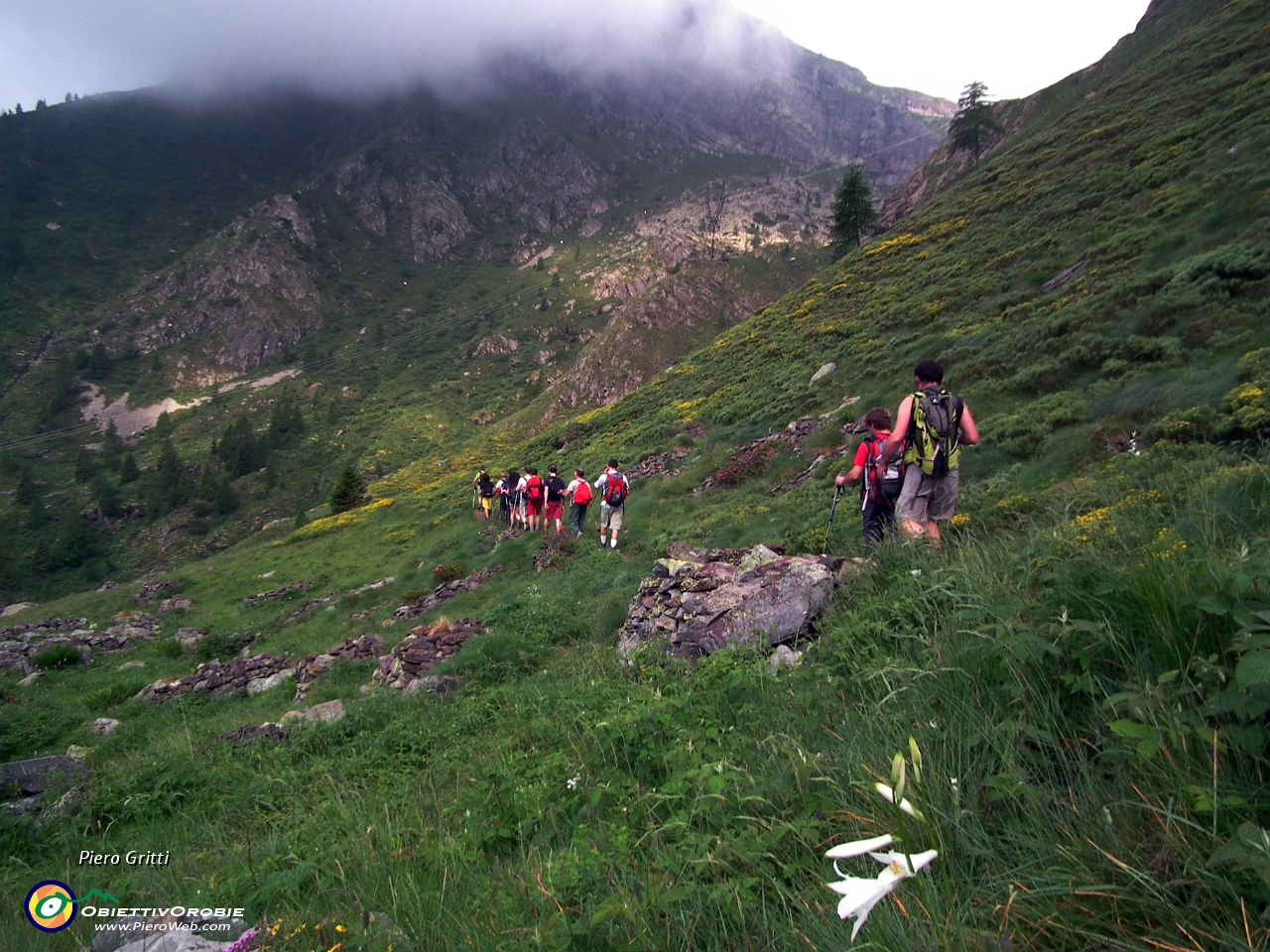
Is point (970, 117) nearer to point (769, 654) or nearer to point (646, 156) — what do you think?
point (769, 654)

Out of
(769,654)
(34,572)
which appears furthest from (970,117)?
(34,572)

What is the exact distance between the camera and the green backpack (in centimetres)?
508

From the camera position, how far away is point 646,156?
18625cm

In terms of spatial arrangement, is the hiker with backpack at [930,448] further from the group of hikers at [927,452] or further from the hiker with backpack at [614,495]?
the hiker with backpack at [614,495]

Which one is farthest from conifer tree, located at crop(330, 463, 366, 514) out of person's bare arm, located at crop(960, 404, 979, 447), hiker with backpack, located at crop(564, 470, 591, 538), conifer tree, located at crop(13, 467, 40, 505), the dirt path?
the dirt path

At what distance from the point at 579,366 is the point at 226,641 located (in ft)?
165

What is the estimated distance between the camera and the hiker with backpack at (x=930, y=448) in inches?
200

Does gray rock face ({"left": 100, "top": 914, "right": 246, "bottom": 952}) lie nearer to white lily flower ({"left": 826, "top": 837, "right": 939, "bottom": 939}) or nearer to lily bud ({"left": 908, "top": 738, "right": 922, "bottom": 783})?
white lily flower ({"left": 826, "top": 837, "right": 939, "bottom": 939})

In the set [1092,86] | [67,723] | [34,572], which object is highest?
[1092,86]

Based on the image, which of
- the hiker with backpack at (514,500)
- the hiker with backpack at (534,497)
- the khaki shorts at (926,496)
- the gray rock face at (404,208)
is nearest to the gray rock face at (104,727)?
the hiker with backpack at (534,497)

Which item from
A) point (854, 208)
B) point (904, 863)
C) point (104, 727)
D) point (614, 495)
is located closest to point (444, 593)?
point (614, 495)

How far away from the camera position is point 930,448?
5.07 meters

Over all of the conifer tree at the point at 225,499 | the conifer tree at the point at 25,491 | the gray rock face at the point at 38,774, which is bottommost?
the conifer tree at the point at 225,499

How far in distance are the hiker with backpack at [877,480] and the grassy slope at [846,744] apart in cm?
40
